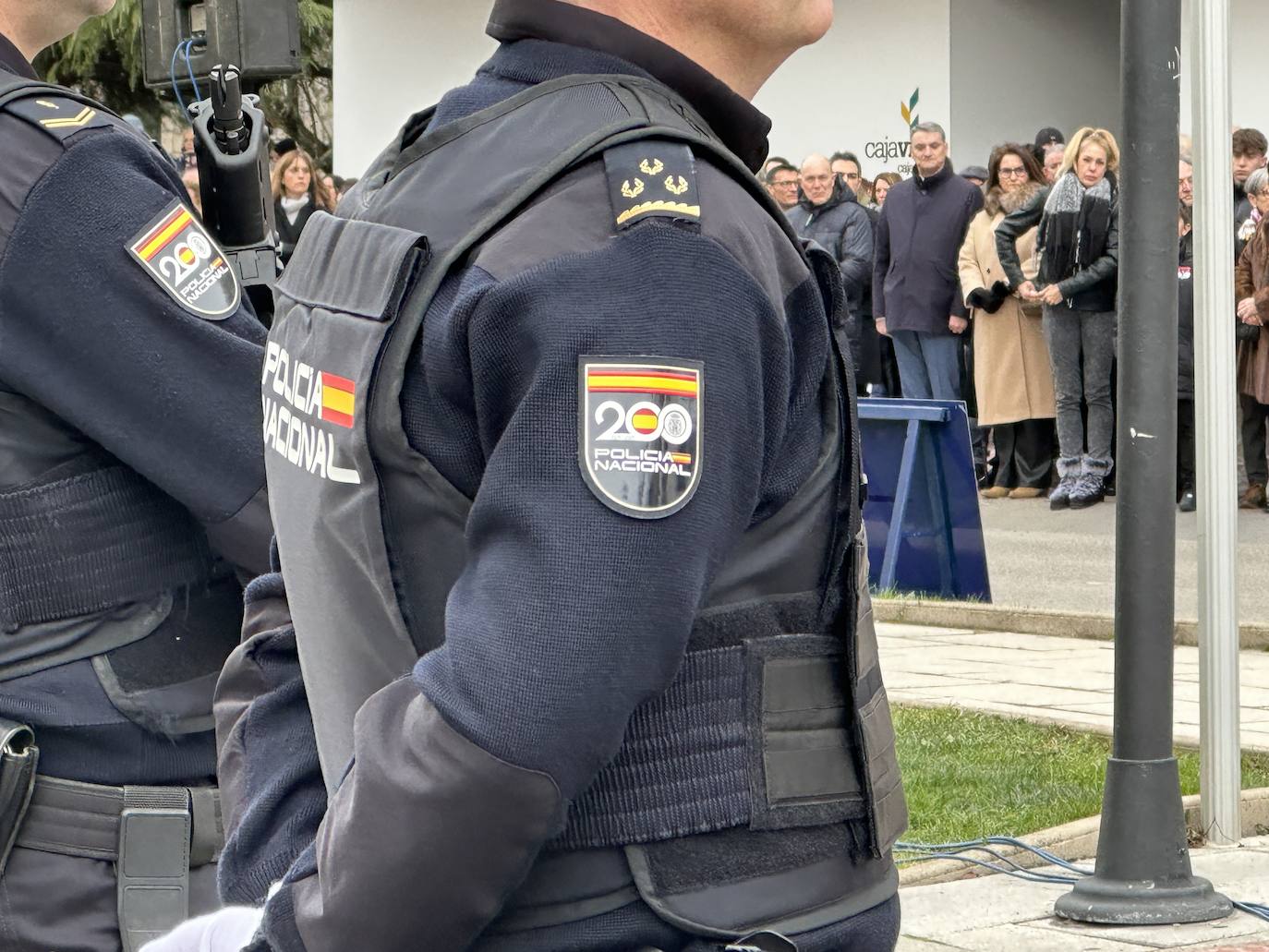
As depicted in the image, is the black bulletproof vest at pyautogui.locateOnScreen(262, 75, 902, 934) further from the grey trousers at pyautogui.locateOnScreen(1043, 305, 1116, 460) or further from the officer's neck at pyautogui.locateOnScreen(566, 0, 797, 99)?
the grey trousers at pyautogui.locateOnScreen(1043, 305, 1116, 460)

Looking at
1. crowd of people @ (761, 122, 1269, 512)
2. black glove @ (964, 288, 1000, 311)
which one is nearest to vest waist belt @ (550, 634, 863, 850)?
crowd of people @ (761, 122, 1269, 512)

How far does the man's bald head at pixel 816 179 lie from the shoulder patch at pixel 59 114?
12.2 meters

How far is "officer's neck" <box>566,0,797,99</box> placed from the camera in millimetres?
1704

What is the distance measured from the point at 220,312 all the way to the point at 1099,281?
34.5 feet

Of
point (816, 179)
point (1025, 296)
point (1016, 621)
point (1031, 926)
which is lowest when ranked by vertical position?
point (1031, 926)

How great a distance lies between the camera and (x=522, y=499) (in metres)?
1.42

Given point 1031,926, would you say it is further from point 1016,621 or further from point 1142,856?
point 1016,621

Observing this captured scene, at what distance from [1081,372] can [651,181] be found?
1186cm

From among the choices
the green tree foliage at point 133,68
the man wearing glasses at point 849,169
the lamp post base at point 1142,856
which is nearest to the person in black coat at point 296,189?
the man wearing glasses at point 849,169

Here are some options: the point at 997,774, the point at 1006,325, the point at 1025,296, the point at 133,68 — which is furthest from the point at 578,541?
the point at 133,68

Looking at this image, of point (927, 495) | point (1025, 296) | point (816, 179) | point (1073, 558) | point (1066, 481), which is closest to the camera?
point (927, 495)

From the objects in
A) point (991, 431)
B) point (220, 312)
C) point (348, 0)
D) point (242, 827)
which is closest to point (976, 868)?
A: point (220, 312)

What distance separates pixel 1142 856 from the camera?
4836 millimetres

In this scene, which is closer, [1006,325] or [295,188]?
[1006,325]
